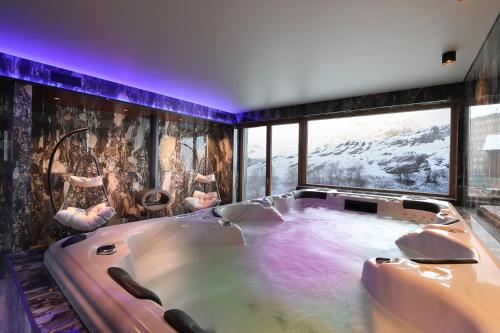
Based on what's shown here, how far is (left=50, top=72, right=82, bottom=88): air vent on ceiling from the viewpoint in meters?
2.77

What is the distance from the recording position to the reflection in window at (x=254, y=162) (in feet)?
16.8

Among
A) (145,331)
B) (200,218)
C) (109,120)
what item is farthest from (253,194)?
(145,331)

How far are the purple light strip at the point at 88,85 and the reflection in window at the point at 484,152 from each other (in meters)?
3.63

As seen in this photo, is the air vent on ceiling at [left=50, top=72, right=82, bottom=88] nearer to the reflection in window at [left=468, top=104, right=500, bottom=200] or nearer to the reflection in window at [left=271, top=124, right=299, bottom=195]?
the reflection in window at [left=271, top=124, right=299, bottom=195]

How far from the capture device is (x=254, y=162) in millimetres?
5305

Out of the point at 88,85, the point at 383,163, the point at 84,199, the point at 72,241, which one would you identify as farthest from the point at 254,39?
the point at 383,163

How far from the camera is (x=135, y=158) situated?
3.74m

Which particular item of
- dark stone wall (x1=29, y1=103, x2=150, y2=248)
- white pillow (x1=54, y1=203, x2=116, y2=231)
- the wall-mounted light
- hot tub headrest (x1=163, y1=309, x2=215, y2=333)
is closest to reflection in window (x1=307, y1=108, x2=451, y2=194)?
the wall-mounted light

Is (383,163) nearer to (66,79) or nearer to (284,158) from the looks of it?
(284,158)

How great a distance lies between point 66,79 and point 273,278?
3084 mm

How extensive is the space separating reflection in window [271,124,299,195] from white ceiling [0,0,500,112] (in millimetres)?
1577

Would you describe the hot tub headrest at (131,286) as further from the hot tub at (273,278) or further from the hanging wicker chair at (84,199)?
the hanging wicker chair at (84,199)

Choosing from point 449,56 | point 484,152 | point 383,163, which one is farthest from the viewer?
point 383,163

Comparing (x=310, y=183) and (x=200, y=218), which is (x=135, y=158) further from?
(x=310, y=183)
